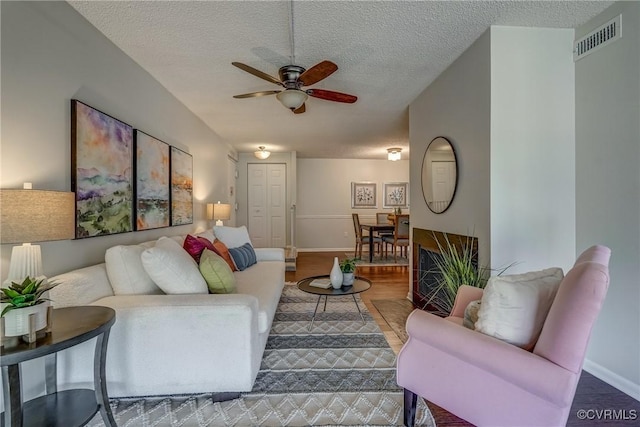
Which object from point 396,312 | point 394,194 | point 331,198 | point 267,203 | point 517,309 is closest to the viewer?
point 517,309

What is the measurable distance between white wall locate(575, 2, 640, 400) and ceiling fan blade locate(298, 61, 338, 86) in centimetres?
177

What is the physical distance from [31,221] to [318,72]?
187cm

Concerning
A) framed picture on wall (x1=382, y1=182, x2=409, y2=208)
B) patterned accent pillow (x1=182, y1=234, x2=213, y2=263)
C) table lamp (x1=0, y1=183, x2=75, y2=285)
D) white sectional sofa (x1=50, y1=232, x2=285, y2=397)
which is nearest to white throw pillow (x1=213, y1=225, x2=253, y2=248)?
patterned accent pillow (x1=182, y1=234, x2=213, y2=263)

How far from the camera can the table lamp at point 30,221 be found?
1175 millimetres

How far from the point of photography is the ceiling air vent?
75.9 inches

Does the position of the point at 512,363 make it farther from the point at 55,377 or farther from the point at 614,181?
the point at 55,377

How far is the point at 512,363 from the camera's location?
1.13 metres

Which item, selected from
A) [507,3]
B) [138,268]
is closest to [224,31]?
[138,268]

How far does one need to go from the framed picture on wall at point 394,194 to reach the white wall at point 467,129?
195 inches

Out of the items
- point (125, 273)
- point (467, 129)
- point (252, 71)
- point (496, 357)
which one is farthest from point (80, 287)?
point (467, 129)

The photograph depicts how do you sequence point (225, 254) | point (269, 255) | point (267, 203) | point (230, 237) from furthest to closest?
point (267, 203) → point (269, 255) → point (230, 237) → point (225, 254)

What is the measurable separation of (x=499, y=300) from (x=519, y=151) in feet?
4.69

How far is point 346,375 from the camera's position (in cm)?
204

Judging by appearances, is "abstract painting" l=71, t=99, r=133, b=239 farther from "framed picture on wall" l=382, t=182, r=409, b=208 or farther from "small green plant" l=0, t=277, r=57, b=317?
"framed picture on wall" l=382, t=182, r=409, b=208
